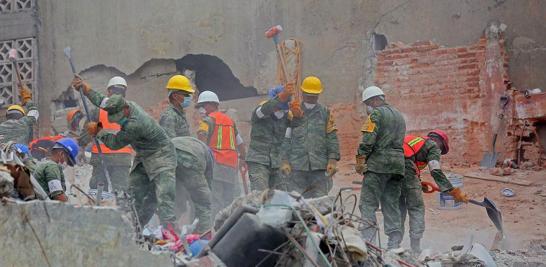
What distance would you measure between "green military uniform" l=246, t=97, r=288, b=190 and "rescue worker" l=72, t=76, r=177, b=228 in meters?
1.89

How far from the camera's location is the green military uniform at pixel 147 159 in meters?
8.55

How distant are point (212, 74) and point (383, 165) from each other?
6.81 metres

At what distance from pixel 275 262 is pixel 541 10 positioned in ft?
30.0

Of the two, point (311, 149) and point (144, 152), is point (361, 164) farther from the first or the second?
point (144, 152)

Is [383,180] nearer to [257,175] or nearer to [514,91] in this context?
[257,175]

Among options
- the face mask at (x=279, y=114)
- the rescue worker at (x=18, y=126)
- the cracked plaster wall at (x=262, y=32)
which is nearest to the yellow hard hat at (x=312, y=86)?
the face mask at (x=279, y=114)

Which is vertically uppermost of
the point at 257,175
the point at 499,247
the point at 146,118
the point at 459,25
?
the point at 459,25

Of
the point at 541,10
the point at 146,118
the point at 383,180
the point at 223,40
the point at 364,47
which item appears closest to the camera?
the point at 146,118

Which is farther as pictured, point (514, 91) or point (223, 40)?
point (223, 40)

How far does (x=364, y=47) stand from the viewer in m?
14.4

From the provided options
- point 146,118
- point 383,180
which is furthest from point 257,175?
point 146,118

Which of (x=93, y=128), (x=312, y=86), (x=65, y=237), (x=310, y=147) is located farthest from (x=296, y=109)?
(x=65, y=237)

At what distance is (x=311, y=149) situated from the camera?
415 inches

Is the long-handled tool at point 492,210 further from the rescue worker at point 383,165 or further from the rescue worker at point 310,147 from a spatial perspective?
the rescue worker at point 310,147
